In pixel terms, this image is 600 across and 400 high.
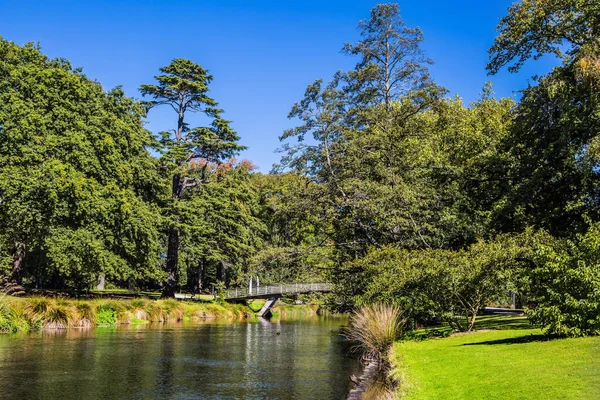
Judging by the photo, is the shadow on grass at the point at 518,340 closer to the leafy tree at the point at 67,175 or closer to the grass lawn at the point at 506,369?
the grass lawn at the point at 506,369

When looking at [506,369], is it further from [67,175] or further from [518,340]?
[67,175]

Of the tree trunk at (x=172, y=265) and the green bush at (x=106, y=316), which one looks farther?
the tree trunk at (x=172, y=265)

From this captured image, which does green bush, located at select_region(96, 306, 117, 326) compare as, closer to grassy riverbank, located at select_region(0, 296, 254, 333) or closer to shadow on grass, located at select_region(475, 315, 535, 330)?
grassy riverbank, located at select_region(0, 296, 254, 333)

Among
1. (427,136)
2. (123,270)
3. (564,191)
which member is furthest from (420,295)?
(123,270)

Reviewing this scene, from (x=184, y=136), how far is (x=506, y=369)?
40.7 meters

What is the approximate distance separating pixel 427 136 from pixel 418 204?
662 cm

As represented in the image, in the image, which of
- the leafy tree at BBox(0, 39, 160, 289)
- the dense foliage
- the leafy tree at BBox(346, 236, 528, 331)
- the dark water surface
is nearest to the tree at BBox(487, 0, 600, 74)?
the dense foliage

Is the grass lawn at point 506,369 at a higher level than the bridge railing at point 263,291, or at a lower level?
A: lower

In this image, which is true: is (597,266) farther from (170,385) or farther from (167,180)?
(167,180)

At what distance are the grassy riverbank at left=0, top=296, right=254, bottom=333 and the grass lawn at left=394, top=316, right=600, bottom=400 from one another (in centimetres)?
1885

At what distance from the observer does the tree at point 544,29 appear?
2159cm

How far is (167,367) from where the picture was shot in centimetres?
1731

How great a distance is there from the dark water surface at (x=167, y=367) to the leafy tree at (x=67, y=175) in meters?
8.18

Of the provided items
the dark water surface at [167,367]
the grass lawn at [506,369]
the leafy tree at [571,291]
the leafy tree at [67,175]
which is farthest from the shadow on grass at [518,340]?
the leafy tree at [67,175]
